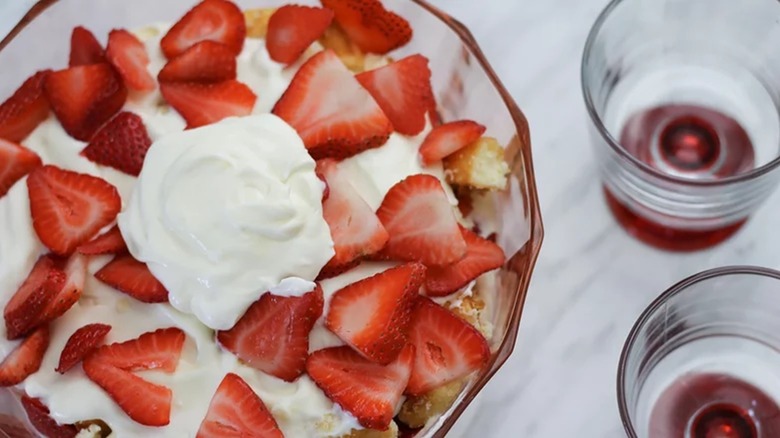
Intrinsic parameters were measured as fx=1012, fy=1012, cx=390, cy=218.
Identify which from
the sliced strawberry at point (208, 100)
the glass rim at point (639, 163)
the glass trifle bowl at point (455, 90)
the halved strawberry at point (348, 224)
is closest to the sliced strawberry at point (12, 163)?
the glass trifle bowl at point (455, 90)

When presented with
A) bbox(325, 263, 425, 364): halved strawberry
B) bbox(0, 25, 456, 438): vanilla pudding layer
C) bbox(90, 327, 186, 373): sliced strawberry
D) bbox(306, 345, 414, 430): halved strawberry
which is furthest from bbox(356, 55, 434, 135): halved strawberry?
bbox(90, 327, 186, 373): sliced strawberry

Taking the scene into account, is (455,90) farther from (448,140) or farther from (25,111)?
(25,111)

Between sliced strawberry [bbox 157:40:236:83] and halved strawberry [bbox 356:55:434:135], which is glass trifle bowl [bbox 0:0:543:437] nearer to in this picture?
halved strawberry [bbox 356:55:434:135]

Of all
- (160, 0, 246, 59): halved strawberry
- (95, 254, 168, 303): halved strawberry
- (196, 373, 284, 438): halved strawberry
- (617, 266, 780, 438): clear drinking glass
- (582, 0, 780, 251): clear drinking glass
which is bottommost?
(617, 266, 780, 438): clear drinking glass

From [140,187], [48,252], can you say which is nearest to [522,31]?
[140,187]

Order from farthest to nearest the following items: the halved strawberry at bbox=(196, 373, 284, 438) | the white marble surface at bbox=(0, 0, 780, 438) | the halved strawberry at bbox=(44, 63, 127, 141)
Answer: the white marble surface at bbox=(0, 0, 780, 438) → the halved strawberry at bbox=(44, 63, 127, 141) → the halved strawberry at bbox=(196, 373, 284, 438)
